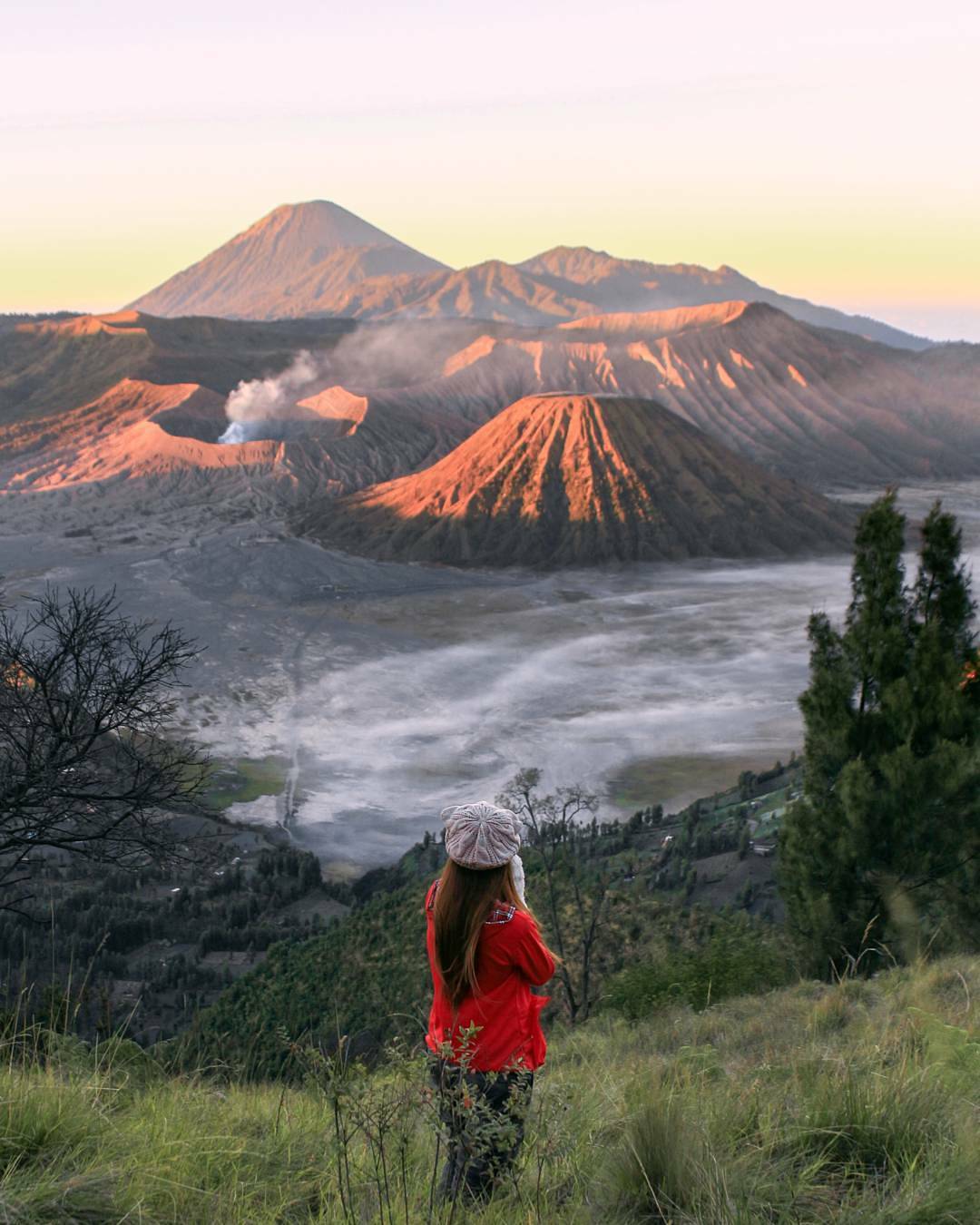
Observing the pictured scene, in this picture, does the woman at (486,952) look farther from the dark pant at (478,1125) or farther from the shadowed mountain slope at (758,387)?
the shadowed mountain slope at (758,387)

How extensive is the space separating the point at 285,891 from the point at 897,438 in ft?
368

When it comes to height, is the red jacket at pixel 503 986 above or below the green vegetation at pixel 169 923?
above

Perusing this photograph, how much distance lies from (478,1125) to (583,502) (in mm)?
74575

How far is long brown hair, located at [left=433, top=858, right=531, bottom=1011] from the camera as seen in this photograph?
→ 11.1 feet

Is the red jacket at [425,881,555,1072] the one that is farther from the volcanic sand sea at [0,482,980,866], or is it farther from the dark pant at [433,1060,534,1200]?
the volcanic sand sea at [0,482,980,866]

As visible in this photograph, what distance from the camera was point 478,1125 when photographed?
2.80 meters

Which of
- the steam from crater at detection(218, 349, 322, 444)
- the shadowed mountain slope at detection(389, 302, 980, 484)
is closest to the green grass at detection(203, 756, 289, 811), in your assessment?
the steam from crater at detection(218, 349, 322, 444)

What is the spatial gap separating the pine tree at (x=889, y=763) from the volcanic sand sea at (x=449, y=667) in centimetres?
1778

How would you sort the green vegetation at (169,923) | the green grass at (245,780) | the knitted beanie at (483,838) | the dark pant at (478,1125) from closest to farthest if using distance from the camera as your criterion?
1. the dark pant at (478,1125)
2. the knitted beanie at (483,838)
3. the green vegetation at (169,923)
4. the green grass at (245,780)

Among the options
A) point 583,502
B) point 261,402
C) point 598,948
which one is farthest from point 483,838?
point 261,402

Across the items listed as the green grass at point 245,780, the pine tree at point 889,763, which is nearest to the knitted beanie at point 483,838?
the pine tree at point 889,763

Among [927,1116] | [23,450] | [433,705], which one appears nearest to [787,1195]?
[927,1116]

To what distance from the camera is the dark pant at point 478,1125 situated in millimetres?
2691

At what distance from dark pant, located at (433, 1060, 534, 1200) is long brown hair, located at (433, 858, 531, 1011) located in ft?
0.86
